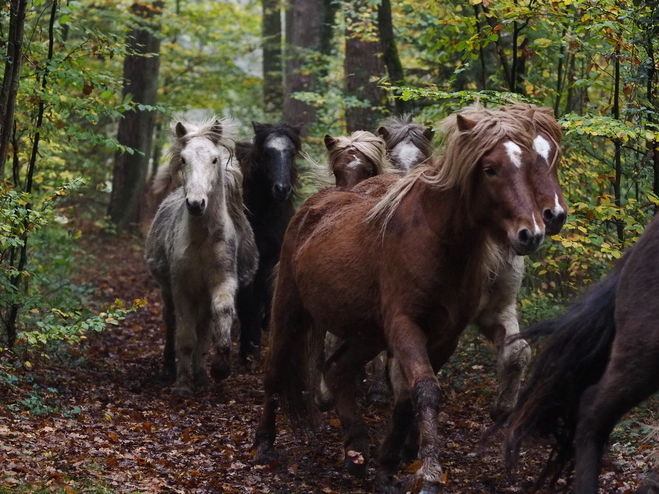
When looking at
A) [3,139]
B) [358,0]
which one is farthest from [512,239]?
[358,0]

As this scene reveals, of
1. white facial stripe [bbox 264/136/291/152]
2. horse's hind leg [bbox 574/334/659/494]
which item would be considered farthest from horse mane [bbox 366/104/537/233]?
white facial stripe [bbox 264/136/291/152]

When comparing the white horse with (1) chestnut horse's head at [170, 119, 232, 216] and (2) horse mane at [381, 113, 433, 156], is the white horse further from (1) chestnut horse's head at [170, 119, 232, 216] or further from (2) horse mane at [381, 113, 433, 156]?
(2) horse mane at [381, 113, 433, 156]

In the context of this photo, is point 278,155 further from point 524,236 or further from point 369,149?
point 524,236

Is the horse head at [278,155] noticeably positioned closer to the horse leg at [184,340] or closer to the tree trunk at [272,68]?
the horse leg at [184,340]

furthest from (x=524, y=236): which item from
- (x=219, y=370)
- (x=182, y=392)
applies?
(x=182, y=392)

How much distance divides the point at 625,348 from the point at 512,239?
90 centimetres

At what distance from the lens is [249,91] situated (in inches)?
1083

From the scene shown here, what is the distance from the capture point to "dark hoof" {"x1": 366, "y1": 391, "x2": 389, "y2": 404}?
9211 millimetres

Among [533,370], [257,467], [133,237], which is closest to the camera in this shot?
[533,370]

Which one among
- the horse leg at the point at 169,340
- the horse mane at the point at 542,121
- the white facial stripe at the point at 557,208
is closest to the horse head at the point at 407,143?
the horse leg at the point at 169,340

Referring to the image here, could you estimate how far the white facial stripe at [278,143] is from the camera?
38.4ft

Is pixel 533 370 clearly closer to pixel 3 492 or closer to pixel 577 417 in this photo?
pixel 577 417

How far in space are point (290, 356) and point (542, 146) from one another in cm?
292

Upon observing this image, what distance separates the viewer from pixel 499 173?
5.18 m
